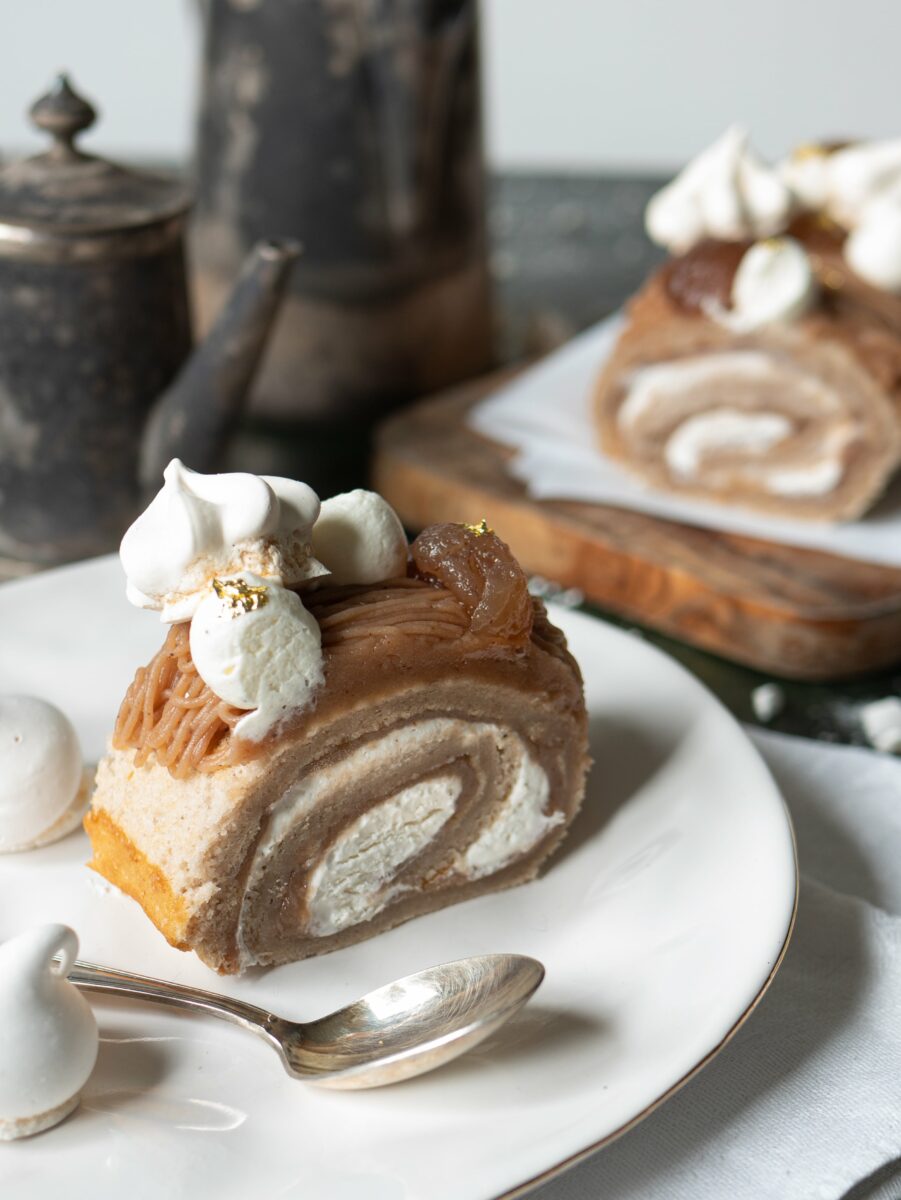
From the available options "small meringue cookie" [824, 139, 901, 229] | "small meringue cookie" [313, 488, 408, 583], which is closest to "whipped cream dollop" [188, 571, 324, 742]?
"small meringue cookie" [313, 488, 408, 583]

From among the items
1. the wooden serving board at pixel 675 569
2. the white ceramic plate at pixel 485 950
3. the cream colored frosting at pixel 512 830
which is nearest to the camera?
the white ceramic plate at pixel 485 950

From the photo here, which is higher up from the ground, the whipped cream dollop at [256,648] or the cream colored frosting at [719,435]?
the whipped cream dollop at [256,648]

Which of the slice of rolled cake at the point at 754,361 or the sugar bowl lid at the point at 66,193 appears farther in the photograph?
the slice of rolled cake at the point at 754,361

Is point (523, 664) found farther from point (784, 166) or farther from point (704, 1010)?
point (784, 166)

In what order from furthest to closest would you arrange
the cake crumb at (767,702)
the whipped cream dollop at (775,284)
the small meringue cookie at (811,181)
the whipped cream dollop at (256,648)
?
1. the small meringue cookie at (811,181)
2. the whipped cream dollop at (775,284)
3. the cake crumb at (767,702)
4. the whipped cream dollop at (256,648)

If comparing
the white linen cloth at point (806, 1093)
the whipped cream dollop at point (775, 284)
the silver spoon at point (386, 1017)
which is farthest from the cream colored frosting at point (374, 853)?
the whipped cream dollop at point (775, 284)

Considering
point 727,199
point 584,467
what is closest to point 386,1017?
point 584,467

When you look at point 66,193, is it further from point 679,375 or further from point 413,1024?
point 413,1024

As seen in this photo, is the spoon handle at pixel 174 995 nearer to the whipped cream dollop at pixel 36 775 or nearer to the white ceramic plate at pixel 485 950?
the white ceramic plate at pixel 485 950
